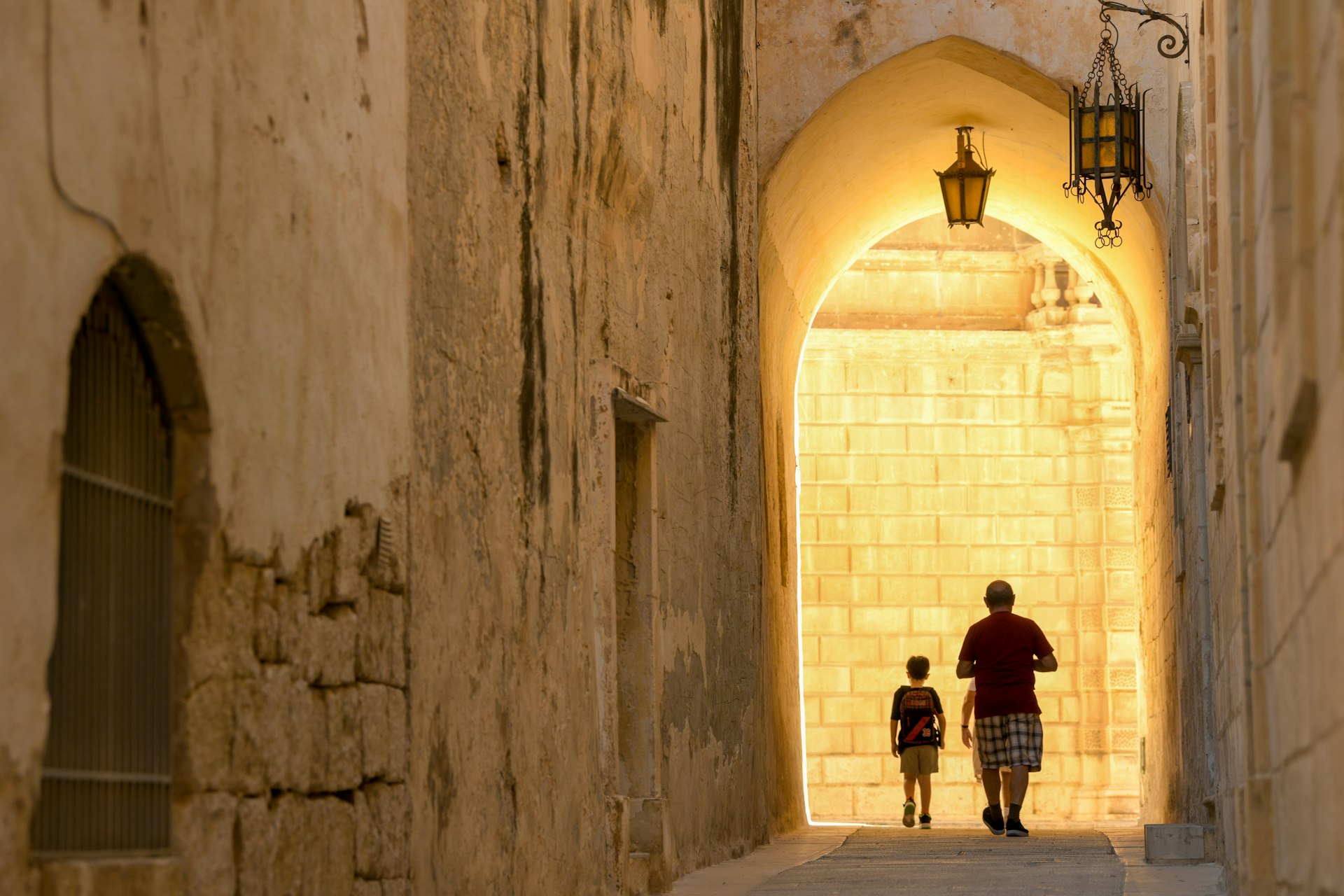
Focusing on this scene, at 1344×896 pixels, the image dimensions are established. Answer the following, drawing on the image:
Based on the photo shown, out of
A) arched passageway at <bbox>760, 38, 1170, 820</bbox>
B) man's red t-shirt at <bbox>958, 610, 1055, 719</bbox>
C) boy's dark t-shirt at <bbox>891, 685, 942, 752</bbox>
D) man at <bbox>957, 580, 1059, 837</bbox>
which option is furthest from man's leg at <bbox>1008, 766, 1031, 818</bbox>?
boy's dark t-shirt at <bbox>891, 685, 942, 752</bbox>

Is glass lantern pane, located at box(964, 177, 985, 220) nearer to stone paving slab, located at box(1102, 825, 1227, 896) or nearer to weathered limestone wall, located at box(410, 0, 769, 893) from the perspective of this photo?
weathered limestone wall, located at box(410, 0, 769, 893)

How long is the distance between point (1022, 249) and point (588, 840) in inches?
566

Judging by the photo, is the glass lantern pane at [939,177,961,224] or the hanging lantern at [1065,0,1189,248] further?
the glass lantern pane at [939,177,961,224]

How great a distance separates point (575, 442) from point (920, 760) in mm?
6779

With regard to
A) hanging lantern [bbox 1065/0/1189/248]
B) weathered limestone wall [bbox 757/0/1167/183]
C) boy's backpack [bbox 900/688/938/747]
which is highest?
weathered limestone wall [bbox 757/0/1167/183]

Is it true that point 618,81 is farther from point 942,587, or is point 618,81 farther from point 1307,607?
point 942,587

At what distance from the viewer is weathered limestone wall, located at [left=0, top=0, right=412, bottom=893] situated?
116 inches

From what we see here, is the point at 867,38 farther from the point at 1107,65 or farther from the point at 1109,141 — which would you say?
the point at 1109,141

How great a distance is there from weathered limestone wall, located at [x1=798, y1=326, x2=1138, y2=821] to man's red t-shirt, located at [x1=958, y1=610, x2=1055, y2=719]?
27.7 ft

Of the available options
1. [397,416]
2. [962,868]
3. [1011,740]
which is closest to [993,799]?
[1011,740]

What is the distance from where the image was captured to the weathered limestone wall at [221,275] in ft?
9.65

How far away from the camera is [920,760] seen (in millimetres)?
13008

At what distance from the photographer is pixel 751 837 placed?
9.94 m

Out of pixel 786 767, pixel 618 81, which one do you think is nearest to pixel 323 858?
pixel 618 81
